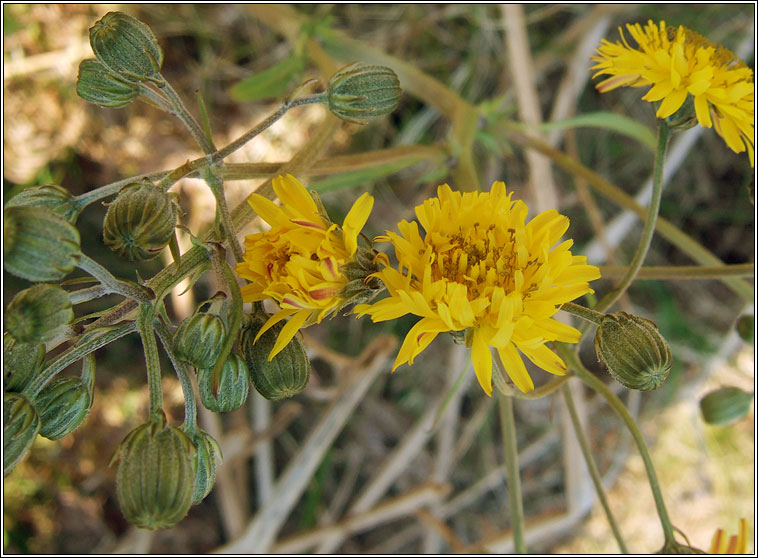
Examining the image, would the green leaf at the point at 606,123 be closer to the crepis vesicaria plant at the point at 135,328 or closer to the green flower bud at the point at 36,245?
the crepis vesicaria plant at the point at 135,328

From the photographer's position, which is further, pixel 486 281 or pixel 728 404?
pixel 728 404

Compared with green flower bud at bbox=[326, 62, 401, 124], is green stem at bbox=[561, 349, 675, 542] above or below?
below

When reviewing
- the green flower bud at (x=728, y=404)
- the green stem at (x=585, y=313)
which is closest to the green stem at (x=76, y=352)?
the green stem at (x=585, y=313)

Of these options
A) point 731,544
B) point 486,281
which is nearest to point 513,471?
point 731,544

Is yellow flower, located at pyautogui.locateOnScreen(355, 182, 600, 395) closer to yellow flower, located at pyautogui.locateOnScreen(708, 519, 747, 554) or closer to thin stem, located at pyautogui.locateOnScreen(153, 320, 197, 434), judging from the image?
thin stem, located at pyautogui.locateOnScreen(153, 320, 197, 434)

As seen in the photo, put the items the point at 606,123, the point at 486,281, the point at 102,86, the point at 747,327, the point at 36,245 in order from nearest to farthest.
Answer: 1. the point at 36,245
2. the point at 486,281
3. the point at 102,86
4. the point at 747,327
5. the point at 606,123

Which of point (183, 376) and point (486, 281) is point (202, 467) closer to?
point (183, 376)

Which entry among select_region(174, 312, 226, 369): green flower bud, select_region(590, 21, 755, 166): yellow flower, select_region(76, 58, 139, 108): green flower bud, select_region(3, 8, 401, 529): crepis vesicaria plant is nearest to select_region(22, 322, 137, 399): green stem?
select_region(3, 8, 401, 529): crepis vesicaria plant
